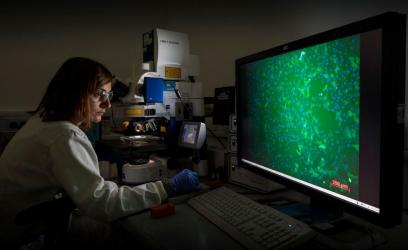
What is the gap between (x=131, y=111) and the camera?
1686 millimetres

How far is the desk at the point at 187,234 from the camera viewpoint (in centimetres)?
69

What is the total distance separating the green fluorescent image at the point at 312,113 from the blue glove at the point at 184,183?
0.86ft

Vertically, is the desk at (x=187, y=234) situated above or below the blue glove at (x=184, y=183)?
below

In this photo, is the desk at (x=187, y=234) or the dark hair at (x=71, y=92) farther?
the dark hair at (x=71, y=92)

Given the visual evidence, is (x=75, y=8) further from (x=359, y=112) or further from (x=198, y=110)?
(x=359, y=112)

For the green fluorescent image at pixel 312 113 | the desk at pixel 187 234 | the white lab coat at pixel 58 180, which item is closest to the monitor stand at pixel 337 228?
the desk at pixel 187 234

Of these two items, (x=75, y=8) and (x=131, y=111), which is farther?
(x=75, y=8)

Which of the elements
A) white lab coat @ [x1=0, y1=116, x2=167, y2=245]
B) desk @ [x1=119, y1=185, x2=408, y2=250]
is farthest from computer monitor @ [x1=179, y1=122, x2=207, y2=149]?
desk @ [x1=119, y1=185, x2=408, y2=250]

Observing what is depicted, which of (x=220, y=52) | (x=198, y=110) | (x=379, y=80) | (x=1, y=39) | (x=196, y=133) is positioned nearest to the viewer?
(x=379, y=80)

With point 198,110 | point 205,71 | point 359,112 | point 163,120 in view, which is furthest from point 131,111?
point 205,71

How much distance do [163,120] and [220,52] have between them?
1567 mm

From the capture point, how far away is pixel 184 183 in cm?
109

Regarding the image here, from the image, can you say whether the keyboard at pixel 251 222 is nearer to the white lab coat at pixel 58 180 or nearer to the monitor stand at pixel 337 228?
the monitor stand at pixel 337 228

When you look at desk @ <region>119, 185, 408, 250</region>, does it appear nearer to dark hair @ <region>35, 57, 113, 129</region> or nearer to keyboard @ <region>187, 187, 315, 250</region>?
keyboard @ <region>187, 187, 315, 250</region>
